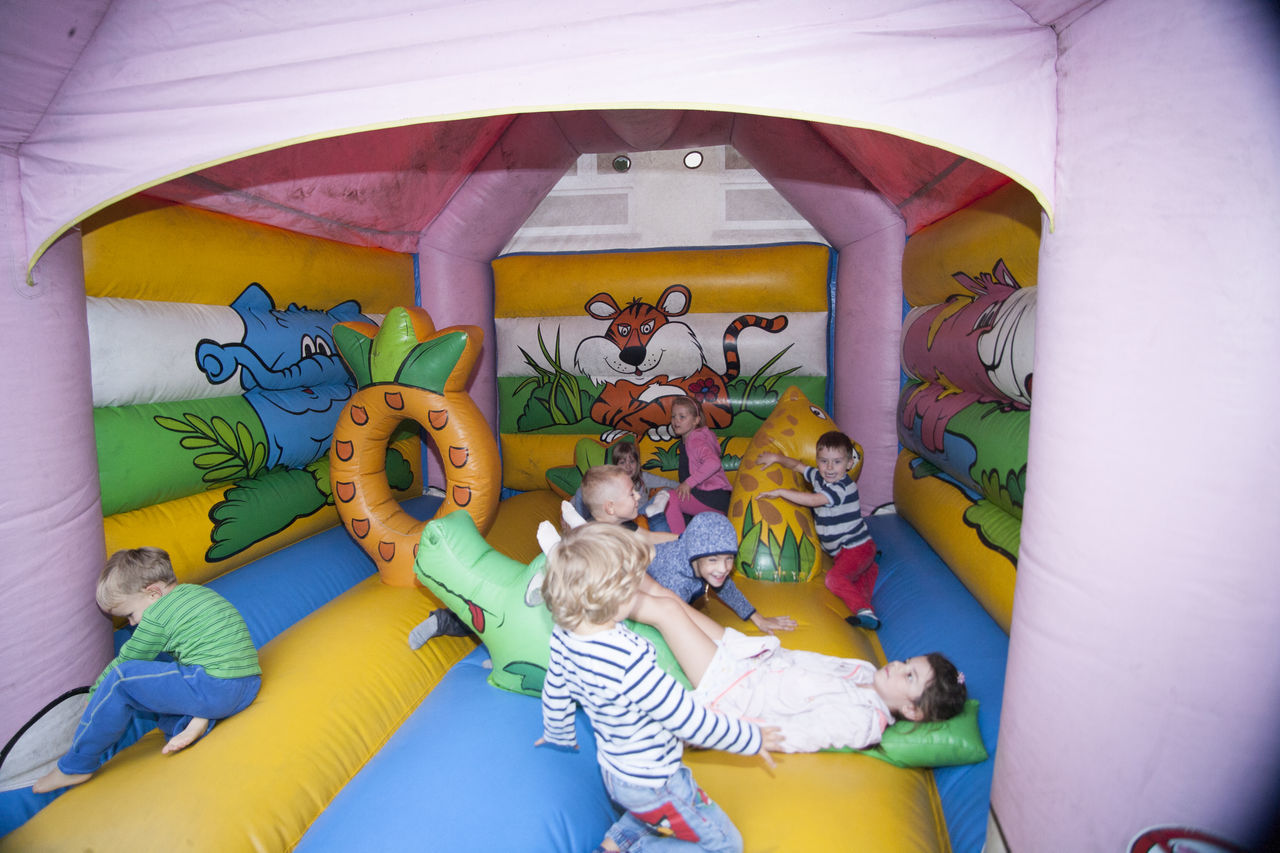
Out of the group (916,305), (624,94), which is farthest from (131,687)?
(916,305)

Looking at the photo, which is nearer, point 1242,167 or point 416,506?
point 1242,167

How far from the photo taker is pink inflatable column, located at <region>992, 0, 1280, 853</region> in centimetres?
94

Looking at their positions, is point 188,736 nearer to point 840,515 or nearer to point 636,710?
point 636,710

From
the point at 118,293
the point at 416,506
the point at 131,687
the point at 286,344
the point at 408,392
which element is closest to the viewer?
the point at 131,687

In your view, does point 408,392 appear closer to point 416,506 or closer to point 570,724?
point 416,506

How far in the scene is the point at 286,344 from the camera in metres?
2.72

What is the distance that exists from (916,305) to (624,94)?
2335 millimetres

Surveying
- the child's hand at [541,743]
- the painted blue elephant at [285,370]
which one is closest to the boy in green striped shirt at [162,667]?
the child's hand at [541,743]

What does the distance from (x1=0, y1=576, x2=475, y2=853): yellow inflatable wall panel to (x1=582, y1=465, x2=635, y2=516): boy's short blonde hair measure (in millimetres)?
659

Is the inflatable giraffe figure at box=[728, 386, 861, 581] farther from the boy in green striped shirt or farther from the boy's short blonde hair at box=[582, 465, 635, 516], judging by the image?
the boy in green striped shirt

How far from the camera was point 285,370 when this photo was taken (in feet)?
8.96

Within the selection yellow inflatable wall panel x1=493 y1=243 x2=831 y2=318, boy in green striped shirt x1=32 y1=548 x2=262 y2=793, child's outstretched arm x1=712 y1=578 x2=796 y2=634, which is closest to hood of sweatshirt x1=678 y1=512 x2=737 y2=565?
child's outstretched arm x1=712 y1=578 x2=796 y2=634

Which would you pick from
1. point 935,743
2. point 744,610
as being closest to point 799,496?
point 744,610

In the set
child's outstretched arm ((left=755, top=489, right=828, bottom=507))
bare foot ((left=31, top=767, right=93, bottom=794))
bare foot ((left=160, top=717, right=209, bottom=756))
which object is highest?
child's outstretched arm ((left=755, top=489, right=828, bottom=507))
